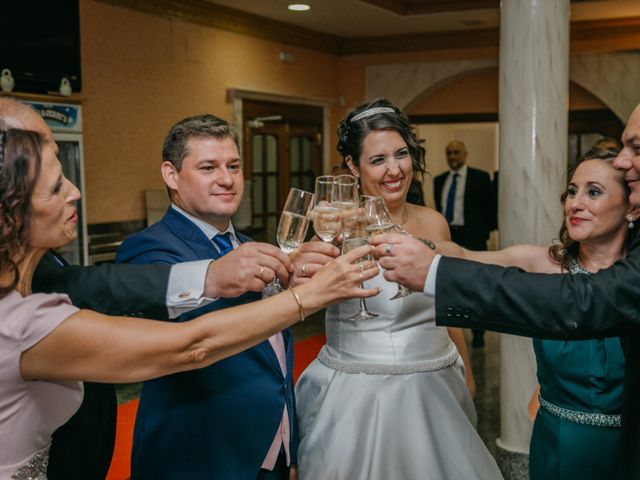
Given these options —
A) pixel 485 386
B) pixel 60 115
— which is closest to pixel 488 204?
pixel 485 386

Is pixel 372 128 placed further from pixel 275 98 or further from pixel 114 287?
pixel 275 98

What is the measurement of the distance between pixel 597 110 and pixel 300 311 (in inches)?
349

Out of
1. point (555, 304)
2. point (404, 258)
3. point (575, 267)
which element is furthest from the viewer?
point (575, 267)

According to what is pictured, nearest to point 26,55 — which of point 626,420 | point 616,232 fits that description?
point 616,232

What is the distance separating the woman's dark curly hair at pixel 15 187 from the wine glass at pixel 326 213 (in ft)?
2.45

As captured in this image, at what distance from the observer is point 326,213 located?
6.64ft

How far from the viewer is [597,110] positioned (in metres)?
A: 9.65

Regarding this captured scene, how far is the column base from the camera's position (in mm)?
4074

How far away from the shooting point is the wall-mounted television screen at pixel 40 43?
557 cm

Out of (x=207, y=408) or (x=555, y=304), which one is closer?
(x=555, y=304)

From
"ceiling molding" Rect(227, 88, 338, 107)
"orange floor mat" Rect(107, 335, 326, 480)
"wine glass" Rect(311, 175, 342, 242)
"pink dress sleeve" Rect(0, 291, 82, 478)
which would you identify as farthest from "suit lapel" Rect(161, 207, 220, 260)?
"ceiling molding" Rect(227, 88, 338, 107)

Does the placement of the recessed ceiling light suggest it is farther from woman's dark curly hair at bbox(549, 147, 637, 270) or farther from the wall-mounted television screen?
woman's dark curly hair at bbox(549, 147, 637, 270)

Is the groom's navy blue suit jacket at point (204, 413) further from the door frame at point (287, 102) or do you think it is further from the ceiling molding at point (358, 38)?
the door frame at point (287, 102)

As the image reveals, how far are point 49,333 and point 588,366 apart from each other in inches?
63.1
